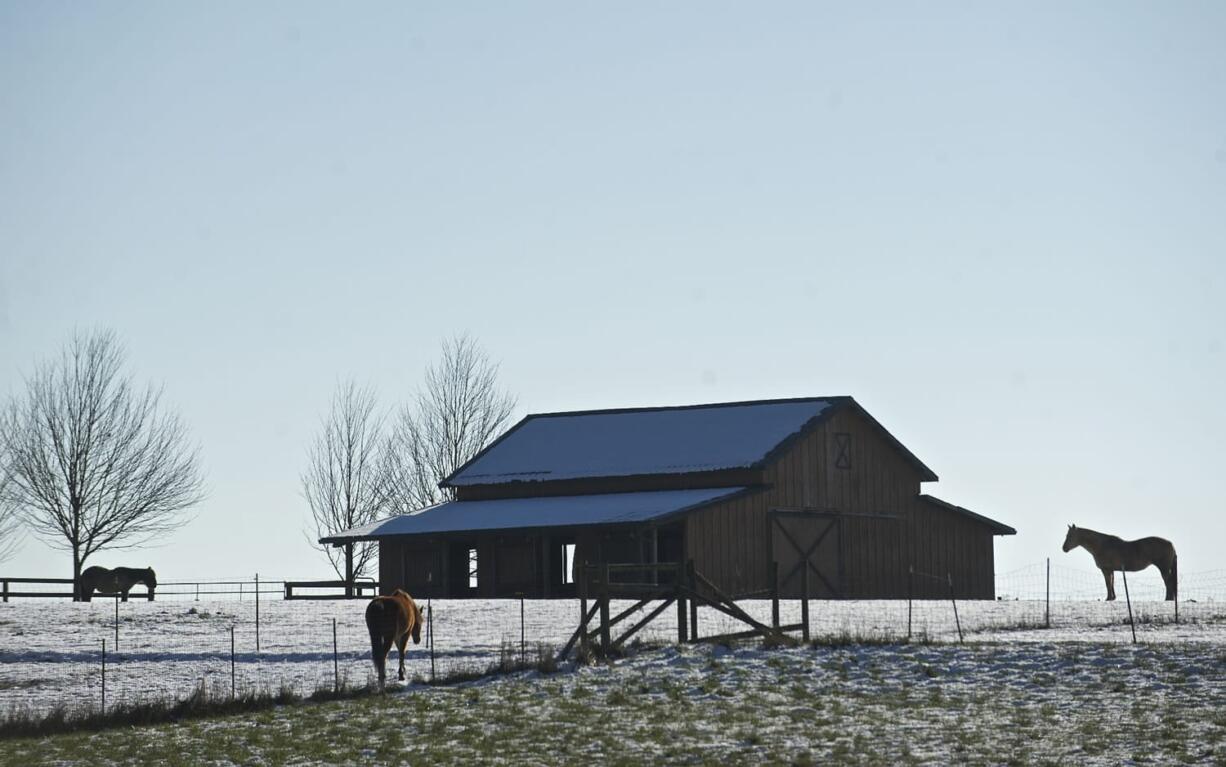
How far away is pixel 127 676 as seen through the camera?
30.0m

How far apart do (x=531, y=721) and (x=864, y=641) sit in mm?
8159

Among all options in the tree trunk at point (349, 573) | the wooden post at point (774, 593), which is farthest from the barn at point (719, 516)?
the wooden post at point (774, 593)

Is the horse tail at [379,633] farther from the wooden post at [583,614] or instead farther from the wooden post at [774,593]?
the wooden post at [774,593]

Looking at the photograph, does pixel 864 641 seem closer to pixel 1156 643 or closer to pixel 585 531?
pixel 1156 643

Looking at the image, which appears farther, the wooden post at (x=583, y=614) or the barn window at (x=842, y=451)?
the barn window at (x=842, y=451)

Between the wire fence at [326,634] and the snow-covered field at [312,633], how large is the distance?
0.04 meters

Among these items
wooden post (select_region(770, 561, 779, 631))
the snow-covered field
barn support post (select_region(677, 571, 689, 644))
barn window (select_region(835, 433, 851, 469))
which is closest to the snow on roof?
barn window (select_region(835, 433, 851, 469))

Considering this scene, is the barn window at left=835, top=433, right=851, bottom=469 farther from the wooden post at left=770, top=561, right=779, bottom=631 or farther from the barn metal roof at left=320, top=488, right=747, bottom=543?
the wooden post at left=770, top=561, right=779, bottom=631

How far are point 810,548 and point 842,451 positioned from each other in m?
3.94

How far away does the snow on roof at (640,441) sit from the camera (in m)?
54.9

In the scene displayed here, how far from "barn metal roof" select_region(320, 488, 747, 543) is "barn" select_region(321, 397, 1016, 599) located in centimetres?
9

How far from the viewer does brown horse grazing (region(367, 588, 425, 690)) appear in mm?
26844

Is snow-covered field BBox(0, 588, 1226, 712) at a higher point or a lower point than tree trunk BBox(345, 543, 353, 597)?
lower

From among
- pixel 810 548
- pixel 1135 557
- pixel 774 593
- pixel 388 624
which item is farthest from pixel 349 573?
pixel 388 624
